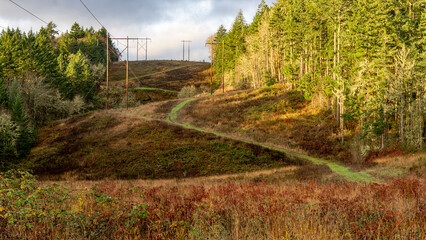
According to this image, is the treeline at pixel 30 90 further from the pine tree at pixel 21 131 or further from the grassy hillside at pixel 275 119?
the grassy hillside at pixel 275 119

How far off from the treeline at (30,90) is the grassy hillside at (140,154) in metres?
3.34

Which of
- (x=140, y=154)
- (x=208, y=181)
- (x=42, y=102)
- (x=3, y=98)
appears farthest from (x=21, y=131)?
(x=208, y=181)

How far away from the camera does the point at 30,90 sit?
52.2 meters

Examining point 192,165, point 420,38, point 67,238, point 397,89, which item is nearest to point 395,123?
point 397,89

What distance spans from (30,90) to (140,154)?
35.9 meters

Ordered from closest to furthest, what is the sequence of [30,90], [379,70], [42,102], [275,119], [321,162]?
[321,162] < [379,70] < [275,119] < [30,90] < [42,102]

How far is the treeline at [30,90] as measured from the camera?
37969 millimetres

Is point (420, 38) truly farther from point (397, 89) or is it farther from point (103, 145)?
point (103, 145)

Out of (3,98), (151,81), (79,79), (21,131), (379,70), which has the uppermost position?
(151,81)

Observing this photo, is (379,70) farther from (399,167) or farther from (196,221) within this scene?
(196,221)

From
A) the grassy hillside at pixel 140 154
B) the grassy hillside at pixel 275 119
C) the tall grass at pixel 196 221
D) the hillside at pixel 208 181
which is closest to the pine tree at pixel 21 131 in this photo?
the grassy hillside at pixel 140 154

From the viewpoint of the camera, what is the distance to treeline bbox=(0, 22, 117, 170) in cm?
3797

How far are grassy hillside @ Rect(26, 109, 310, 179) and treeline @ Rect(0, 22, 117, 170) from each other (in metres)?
3.34

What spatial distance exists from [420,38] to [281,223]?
→ 34.6 m
